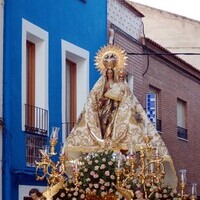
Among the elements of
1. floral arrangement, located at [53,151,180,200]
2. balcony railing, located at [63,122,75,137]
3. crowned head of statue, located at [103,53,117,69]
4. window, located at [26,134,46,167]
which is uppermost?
crowned head of statue, located at [103,53,117,69]

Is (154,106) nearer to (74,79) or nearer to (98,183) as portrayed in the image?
(74,79)

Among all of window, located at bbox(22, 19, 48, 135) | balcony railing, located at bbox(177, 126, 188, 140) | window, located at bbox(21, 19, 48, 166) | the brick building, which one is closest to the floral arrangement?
window, located at bbox(21, 19, 48, 166)

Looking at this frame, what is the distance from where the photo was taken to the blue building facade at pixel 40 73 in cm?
1580

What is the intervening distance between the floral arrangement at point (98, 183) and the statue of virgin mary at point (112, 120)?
89 cm

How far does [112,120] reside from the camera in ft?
42.0

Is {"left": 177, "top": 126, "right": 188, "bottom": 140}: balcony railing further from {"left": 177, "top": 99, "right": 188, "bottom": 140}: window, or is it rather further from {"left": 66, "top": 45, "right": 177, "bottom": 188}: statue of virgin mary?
{"left": 66, "top": 45, "right": 177, "bottom": 188}: statue of virgin mary

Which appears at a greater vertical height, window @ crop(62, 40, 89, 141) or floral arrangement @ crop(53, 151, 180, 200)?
window @ crop(62, 40, 89, 141)

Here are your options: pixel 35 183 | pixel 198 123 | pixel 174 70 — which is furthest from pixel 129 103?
pixel 198 123

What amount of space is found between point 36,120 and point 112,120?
4.12m

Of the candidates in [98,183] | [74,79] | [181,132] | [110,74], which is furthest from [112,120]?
[181,132]

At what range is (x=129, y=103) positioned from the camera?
506 inches

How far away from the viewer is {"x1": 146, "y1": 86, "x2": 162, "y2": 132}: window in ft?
72.7

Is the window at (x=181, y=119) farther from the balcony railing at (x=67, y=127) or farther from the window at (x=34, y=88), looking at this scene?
the window at (x=34, y=88)

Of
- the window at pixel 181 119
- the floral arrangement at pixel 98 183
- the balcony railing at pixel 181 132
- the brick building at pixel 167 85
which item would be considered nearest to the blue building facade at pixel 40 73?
the brick building at pixel 167 85
